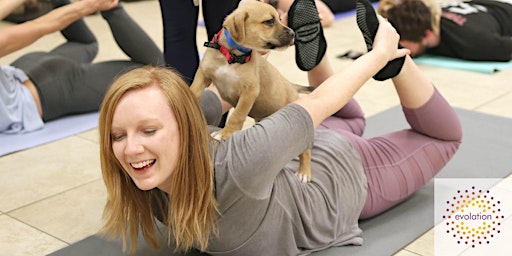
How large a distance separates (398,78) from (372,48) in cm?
19

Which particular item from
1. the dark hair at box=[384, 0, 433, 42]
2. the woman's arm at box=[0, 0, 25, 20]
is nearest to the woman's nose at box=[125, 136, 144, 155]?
the woman's arm at box=[0, 0, 25, 20]

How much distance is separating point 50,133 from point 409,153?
1627 millimetres

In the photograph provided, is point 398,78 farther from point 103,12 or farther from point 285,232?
point 103,12

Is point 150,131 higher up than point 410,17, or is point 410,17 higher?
point 150,131

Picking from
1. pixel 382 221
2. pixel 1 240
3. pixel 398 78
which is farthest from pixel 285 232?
pixel 1 240

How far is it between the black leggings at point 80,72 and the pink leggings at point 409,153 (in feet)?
4.69

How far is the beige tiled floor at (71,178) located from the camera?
2.16 m

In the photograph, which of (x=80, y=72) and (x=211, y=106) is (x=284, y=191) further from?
(x=80, y=72)

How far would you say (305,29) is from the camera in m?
1.88

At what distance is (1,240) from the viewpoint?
Answer: 7.06 feet

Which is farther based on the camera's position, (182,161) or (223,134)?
(223,134)

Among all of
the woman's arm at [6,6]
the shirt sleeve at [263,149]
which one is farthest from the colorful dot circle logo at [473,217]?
the woman's arm at [6,6]

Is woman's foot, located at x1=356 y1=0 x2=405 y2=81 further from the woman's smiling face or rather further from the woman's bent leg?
the woman's smiling face

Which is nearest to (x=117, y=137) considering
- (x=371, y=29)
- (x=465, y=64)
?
(x=371, y=29)
